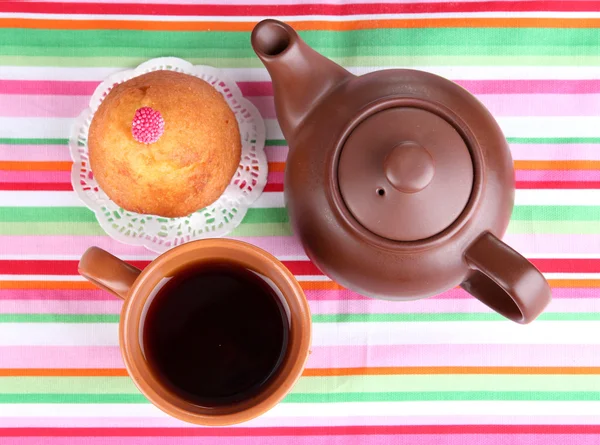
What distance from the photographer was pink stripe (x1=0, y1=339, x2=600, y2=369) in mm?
769

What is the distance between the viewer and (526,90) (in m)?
0.79

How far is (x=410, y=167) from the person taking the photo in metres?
0.49

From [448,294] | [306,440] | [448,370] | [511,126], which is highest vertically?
[511,126]

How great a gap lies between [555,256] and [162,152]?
541 mm

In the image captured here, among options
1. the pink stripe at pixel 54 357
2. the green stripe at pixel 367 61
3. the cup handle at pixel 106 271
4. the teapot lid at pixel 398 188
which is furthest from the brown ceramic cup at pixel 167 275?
the green stripe at pixel 367 61

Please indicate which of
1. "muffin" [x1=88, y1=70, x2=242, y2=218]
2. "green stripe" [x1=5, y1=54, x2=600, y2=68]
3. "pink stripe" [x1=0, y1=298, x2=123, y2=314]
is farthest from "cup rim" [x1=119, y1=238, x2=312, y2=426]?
"green stripe" [x1=5, y1=54, x2=600, y2=68]

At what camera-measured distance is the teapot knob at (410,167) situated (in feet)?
→ 1.60

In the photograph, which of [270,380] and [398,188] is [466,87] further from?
[270,380]

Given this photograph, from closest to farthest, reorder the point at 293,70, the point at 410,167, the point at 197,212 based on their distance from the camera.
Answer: the point at 410,167
the point at 293,70
the point at 197,212

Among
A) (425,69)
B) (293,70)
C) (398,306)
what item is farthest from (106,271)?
(425,69)

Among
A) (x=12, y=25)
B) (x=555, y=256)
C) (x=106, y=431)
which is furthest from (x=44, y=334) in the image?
(x=555, y=256)

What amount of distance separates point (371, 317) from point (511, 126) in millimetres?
325

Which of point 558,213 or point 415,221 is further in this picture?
point 558,213

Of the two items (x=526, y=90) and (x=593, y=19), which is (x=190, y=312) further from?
(x=593, y=19)
